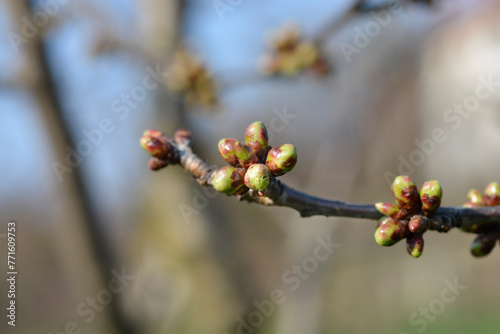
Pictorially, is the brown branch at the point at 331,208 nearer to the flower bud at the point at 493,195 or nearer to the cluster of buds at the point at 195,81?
the flower bud at the point at 493,195

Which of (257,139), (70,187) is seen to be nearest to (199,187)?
(70,187)

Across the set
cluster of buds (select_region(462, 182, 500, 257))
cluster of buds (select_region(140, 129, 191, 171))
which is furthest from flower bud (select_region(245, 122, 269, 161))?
cluster of buds (select_region(462, 182, 500, 257))

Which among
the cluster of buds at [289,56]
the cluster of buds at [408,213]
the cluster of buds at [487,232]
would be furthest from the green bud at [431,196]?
the cluster of buds at [289,56]

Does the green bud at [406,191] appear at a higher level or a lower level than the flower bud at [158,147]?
lower

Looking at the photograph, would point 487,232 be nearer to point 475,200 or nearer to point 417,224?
point 475,200

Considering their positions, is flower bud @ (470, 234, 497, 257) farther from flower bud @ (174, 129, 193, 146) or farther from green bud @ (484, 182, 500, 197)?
flower bud @ (174, 129, 193, 146)

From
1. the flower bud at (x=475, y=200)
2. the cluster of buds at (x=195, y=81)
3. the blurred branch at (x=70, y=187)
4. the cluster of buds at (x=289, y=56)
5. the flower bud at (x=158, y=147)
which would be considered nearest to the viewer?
the flower bud at (x=158, y=147)

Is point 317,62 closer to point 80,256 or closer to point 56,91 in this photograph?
point 56,91
